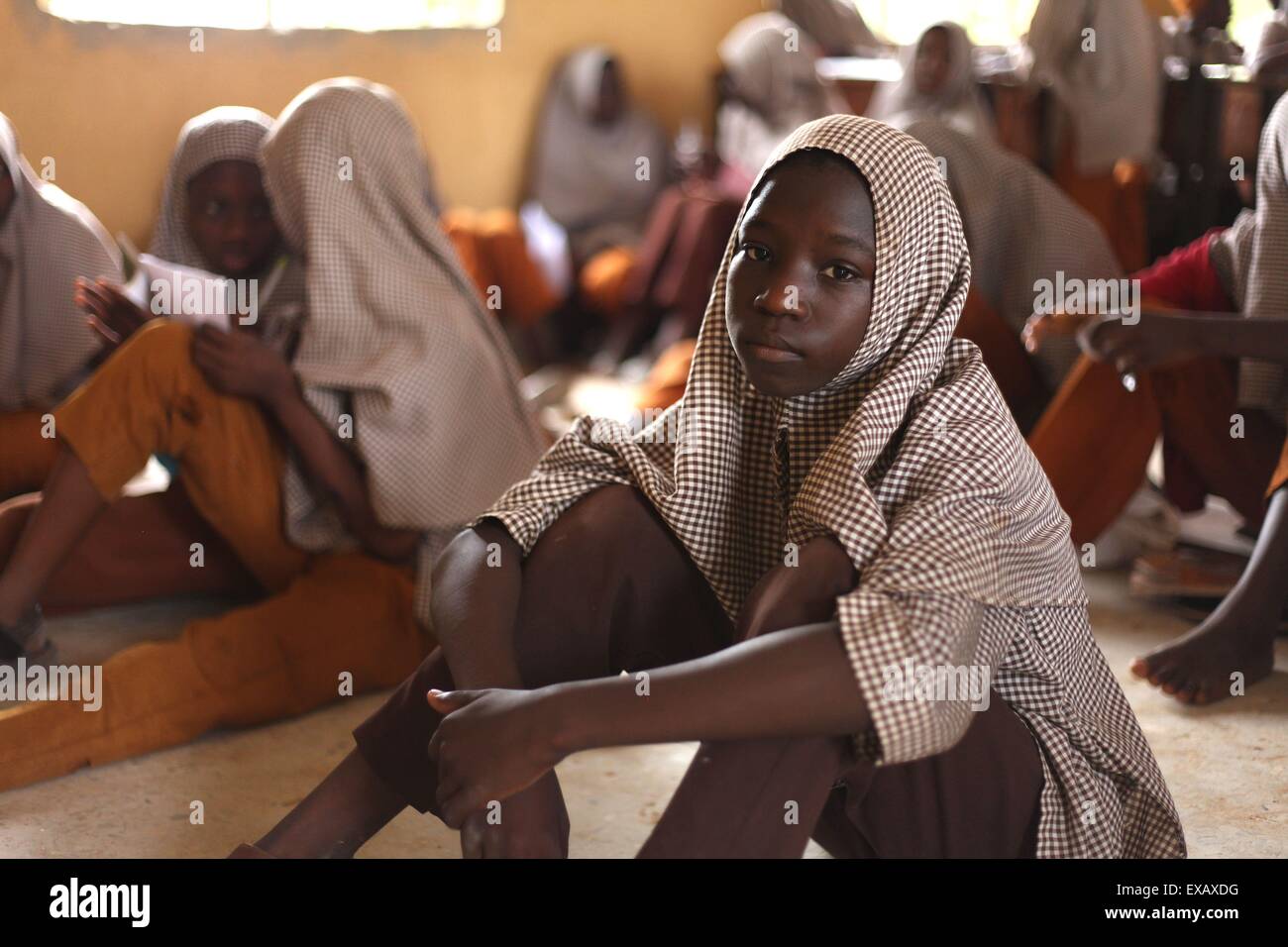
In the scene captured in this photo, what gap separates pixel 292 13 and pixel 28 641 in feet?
10.6

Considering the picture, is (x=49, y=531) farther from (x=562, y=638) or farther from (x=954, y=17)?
(x=954, y=17)

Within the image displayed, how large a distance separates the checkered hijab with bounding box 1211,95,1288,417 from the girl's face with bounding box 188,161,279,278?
176 centimetres

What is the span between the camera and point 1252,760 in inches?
76.9

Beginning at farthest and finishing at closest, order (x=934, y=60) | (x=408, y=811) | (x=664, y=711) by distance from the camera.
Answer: (x=934, y=60) → (x=408, y=811) → (x=664, y=711)

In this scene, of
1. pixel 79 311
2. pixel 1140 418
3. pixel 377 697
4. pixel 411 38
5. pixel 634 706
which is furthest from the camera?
pixel 411 38

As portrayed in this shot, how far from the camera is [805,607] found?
1.19 m

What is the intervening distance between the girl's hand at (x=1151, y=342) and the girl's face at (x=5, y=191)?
6.72 ft

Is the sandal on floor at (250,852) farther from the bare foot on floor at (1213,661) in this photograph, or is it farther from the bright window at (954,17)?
the bright window at (954,17)

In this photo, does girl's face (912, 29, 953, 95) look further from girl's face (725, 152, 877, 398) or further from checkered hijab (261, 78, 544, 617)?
girl's face (725, 152, 877, 398)

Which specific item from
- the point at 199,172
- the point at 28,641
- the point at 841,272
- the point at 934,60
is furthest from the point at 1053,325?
the point at 934,60

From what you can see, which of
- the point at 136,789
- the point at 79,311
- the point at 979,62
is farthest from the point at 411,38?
the point at 136,789

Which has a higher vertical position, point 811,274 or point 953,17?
point 953,17
